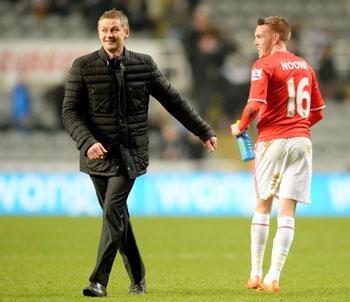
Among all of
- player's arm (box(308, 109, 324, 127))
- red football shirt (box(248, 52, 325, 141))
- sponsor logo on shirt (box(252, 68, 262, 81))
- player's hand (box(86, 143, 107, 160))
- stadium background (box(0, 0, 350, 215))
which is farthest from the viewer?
stadium background (box(0, 0, 350, 215))

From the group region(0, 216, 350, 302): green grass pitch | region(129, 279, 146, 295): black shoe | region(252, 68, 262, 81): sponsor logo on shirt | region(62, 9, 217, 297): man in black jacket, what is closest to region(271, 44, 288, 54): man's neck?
region(252, 68, 262, 81): sponsor logo on shirt

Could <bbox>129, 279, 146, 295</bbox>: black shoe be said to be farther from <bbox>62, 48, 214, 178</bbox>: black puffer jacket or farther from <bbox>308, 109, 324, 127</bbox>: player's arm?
<bbox>308, 109, 324, 127</bbox>: player's arm

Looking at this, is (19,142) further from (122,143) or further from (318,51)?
(122,143)

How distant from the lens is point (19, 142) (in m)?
22.9

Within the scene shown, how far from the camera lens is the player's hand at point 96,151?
26.2 feet

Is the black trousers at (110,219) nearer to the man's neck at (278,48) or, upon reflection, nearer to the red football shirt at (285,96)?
the red football shirt at (285,96)

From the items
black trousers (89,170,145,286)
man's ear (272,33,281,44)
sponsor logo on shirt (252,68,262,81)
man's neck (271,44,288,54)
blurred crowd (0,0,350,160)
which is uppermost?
blurred crowd (0,0,350,160)

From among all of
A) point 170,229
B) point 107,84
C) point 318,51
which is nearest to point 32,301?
point 107,84

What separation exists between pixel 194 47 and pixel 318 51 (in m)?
3.73

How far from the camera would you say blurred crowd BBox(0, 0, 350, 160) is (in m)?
22.4

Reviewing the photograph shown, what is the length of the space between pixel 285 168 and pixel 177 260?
3.40 meters

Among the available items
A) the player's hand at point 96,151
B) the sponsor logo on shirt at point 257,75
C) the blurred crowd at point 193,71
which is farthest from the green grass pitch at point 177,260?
the blurred crowd at point 193,71

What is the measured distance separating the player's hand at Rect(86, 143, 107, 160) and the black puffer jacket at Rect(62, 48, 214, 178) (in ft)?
0.42

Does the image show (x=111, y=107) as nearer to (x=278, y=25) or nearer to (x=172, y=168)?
(x=278, y=25)
